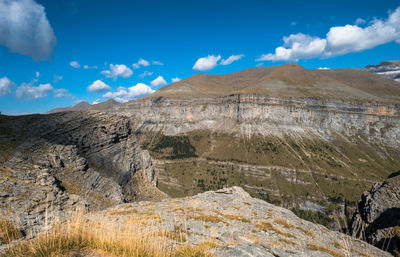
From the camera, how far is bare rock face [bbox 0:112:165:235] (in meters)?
17.2

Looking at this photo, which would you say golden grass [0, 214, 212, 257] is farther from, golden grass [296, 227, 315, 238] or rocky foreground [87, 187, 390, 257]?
golden grass [296, 227, 315, 238]

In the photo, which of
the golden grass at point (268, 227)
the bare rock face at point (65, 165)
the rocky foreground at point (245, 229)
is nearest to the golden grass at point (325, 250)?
the rocky foreground at point (245, 229)

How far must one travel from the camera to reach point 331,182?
544 ft

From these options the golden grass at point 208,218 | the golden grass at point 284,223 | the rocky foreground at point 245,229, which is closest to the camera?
the rocky foreground at point 245,229

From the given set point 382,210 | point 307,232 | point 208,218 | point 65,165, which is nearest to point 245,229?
point 208,218

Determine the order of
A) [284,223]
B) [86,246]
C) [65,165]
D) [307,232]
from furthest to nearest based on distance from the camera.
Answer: [65,165] → [284,223] → [307,232] → [86,246]

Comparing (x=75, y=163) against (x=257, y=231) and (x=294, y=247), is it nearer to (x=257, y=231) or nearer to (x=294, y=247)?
(x=257, y=231)

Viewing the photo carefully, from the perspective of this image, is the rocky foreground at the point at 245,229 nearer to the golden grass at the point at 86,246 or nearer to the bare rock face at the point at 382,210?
the golden grass at the point at 86,246

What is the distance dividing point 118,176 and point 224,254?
138 ft

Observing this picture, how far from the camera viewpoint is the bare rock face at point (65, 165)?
56.3 ft

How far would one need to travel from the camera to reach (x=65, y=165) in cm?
2903

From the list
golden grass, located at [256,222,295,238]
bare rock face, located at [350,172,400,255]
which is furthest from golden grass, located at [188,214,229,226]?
bare rock face, located at [350,172,400,255]

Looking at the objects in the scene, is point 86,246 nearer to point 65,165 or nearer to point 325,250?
point 325,250

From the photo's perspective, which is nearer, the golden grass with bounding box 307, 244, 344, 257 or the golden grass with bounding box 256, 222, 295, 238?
the golden grass with bounding box 307, 244, 344, 257
